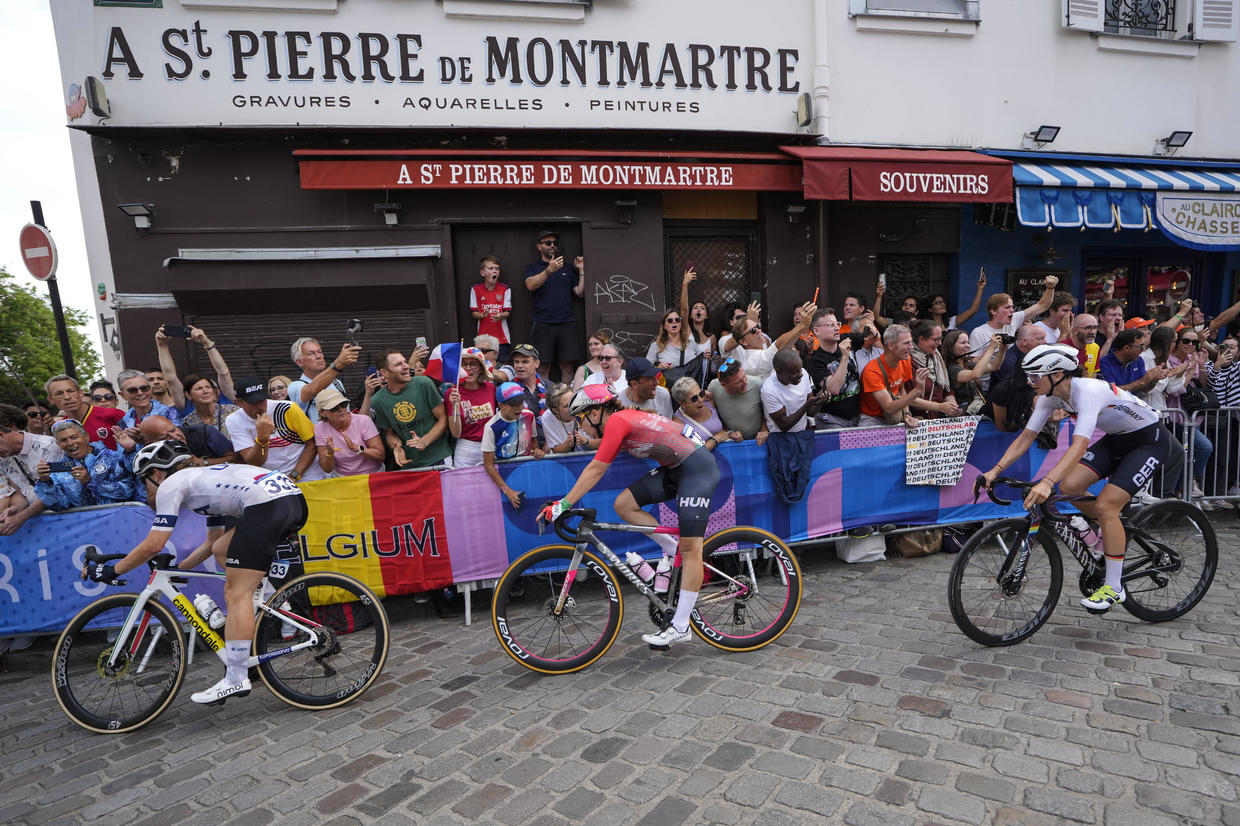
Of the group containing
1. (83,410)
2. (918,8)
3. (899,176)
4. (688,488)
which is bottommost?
(688,488)

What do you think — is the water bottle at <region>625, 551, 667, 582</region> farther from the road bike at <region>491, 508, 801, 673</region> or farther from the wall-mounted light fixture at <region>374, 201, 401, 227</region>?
the wall-mounted light fixture at <region>374, 201, 401, 227</region>

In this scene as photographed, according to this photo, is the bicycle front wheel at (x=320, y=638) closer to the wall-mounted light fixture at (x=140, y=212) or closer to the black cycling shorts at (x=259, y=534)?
the black cycling shorts at (x=259, y=534)

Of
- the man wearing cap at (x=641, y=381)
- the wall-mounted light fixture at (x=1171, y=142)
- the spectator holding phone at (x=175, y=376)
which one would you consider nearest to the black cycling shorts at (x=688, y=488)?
the man wearing cap at (x=641, y=381)

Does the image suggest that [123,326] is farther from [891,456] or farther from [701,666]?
[891,456]

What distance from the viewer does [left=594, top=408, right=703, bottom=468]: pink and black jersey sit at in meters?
4.42

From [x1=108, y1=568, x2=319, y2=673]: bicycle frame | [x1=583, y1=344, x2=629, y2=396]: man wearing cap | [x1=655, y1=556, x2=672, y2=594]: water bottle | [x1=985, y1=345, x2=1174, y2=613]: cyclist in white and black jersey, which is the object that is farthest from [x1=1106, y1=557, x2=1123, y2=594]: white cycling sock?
[x1=108, y1=568, x2=319, y2=673]: bicycle frame

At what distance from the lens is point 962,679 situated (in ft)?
13.1

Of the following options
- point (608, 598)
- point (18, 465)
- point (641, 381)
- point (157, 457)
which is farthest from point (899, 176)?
point (18, 465)

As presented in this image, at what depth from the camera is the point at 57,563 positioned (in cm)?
524

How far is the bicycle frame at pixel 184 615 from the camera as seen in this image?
4141mm

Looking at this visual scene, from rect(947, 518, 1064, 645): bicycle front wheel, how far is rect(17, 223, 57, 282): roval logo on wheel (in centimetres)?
953

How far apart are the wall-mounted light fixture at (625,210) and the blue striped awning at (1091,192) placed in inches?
208

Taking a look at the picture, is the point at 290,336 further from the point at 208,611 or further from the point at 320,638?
the point at 320,638

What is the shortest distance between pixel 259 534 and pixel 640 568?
2.45 m
